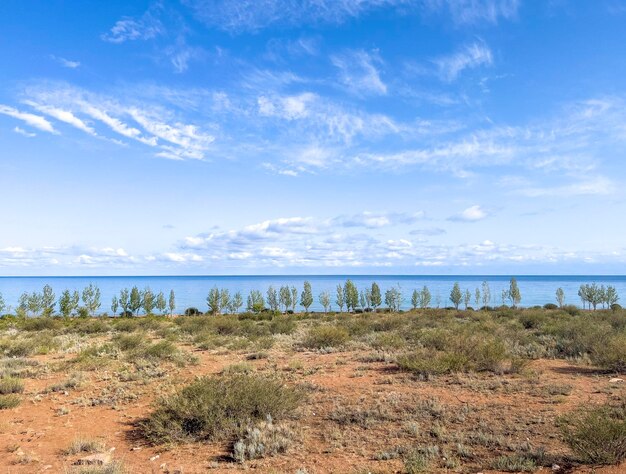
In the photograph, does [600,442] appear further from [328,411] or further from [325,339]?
[325,339]

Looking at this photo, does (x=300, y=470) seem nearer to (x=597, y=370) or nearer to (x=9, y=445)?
(x=9, y=445)

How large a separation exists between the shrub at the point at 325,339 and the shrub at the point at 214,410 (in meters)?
11.6

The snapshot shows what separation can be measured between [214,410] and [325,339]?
1336 centimetres

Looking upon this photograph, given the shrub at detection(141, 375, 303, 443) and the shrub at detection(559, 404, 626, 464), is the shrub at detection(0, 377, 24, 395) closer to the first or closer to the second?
the shrub at detection(141, 375, 303, 443)

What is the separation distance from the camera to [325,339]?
22.6m

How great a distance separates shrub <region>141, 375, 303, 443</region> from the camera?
30.5ft

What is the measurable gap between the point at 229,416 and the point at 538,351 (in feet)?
49.9

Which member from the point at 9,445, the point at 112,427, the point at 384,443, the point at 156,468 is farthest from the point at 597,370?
the point at 9,445

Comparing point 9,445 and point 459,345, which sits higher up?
point 459,345

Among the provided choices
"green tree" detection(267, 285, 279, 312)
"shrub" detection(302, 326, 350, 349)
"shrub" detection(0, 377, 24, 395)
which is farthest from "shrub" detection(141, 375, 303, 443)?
"green tree" detection(267, 285, 279, 312)

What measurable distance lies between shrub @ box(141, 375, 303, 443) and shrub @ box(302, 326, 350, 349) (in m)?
11.6

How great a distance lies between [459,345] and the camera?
53.7ft

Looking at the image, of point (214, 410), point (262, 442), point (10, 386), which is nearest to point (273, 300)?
point (10, 386)

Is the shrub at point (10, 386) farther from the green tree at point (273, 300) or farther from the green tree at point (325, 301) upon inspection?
the green tree at point (273, 300)
